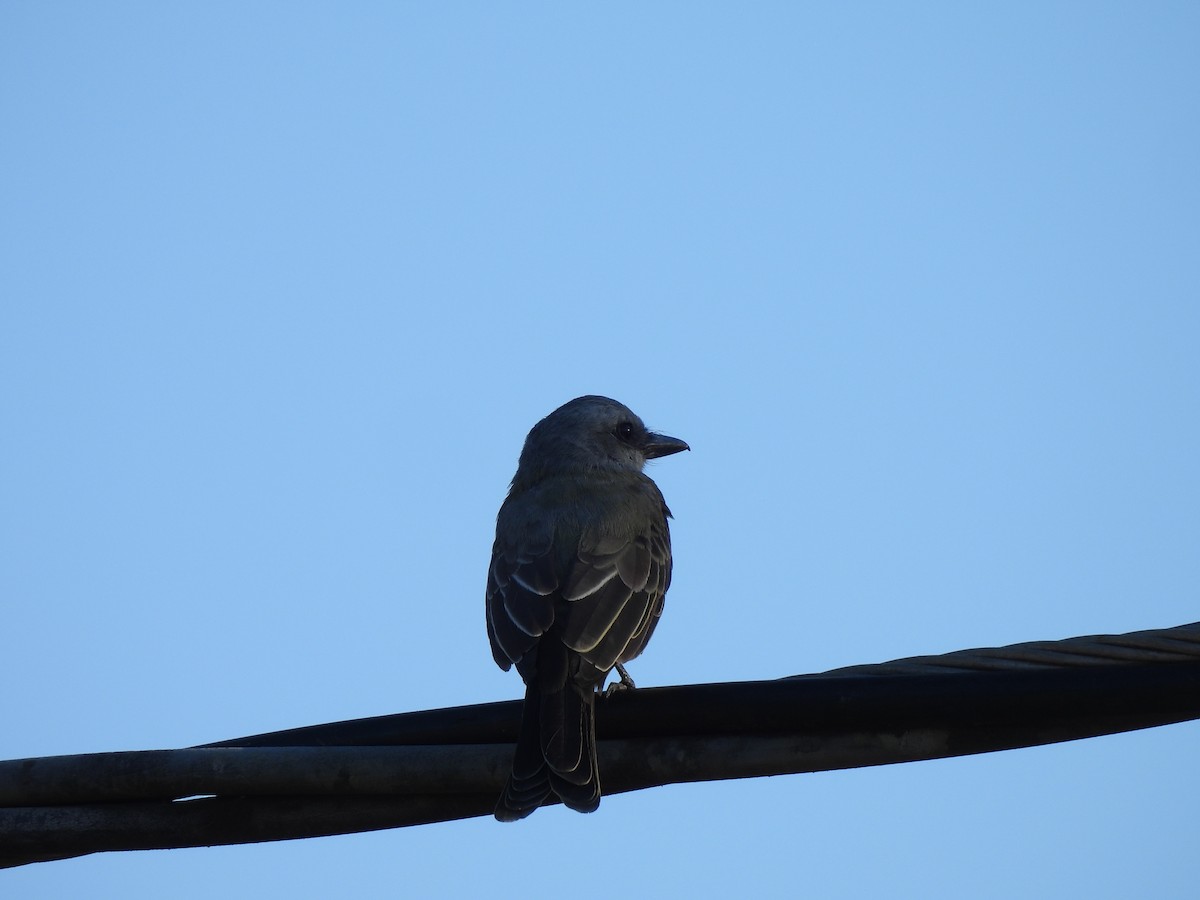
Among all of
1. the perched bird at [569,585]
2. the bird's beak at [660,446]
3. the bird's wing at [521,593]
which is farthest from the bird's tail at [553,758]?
the bird's beak at [660,446]

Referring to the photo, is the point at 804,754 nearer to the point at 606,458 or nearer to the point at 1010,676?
the point at 1010,676

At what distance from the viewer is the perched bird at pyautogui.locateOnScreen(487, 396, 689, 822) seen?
15.5 ft

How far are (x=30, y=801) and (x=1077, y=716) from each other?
311 centimetres

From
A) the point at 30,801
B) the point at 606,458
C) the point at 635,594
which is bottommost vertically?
the point at 30,801

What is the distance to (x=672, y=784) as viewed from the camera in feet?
13.8

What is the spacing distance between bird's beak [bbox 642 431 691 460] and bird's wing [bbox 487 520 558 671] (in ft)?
7.79

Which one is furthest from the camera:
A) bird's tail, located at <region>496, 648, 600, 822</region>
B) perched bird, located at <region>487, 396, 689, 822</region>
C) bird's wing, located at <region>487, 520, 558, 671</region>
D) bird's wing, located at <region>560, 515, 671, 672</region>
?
bird's wing, located at <region>487, 520, 558, 671</region>

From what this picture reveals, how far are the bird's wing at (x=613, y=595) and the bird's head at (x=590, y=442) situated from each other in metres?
1.34

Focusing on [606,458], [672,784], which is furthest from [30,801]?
[606,458]

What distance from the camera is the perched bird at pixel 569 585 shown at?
15.5 ft

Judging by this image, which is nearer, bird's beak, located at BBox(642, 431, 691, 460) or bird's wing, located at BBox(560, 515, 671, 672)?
bird's wing, located at BBox(560, 515, 671, 672)

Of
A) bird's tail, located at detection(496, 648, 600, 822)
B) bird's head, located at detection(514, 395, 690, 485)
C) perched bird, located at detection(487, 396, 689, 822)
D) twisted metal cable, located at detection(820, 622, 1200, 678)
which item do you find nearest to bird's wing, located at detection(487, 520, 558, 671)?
perched bird, located at detection(487, 396, 689, 822)

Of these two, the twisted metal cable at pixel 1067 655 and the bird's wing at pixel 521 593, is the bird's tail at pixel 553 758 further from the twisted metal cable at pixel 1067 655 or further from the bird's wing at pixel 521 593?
the twisted metal cable at pixel 1067 655

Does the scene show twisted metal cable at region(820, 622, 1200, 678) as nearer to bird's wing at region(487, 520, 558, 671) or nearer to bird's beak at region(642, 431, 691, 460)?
bird's wing at region(487, 520, 558, 671)
